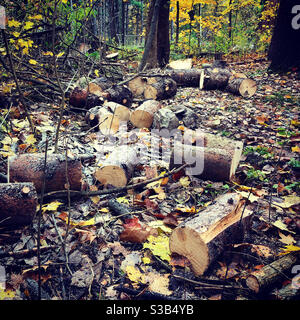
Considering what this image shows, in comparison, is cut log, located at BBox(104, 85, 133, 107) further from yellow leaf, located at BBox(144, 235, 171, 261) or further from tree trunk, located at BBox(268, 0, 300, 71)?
tree trunk, located at BBox(268, 0, 300, 71)

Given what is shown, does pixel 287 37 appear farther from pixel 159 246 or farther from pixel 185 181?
pixel 159 246

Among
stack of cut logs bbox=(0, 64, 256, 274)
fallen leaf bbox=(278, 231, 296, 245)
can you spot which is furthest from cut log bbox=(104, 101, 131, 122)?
fallen leaf bbox=(278, 231, 296, 245)

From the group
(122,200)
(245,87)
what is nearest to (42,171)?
(122,200)

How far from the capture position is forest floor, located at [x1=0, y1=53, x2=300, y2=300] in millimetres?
1801

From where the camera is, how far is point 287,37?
23.7 feet

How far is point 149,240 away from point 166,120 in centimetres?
269

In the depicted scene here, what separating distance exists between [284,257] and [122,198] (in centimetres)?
172

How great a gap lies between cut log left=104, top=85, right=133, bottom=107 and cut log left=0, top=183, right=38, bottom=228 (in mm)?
3716

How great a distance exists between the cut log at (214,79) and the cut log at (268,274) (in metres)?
5.92

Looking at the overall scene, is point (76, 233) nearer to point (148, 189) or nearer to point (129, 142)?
point (148, 189)

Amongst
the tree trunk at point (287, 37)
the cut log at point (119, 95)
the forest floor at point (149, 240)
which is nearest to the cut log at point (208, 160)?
the forest floor at point (149, 240)
